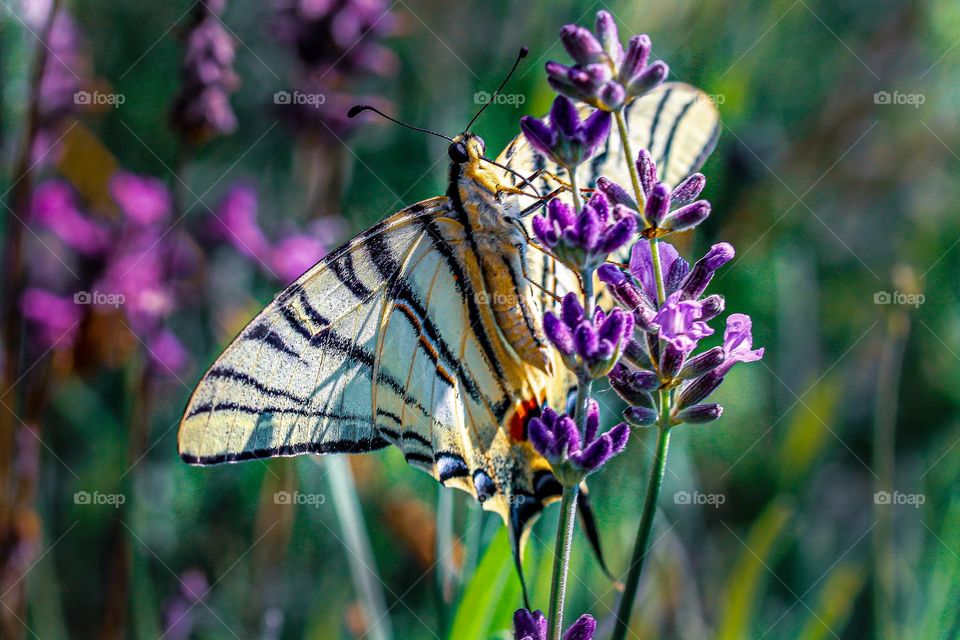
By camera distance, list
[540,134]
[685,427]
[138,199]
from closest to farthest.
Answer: [540,134], [138,199], [685,427]

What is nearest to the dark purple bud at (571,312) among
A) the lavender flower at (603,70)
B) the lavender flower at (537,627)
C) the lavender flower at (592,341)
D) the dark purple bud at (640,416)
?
the lavender flower at (592,341)

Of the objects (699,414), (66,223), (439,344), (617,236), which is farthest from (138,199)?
(699,414)

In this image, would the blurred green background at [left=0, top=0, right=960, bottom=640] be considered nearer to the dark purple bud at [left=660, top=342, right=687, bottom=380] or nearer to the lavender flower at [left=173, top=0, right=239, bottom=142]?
the lavender flower at [left=173, top=0, right=239, bottom=142]

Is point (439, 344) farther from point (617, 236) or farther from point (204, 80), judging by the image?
point (204, 80)

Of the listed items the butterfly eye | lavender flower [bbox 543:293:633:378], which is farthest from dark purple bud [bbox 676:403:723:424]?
the butterfly eye

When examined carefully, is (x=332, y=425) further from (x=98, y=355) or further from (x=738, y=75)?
(x=738, y=75)

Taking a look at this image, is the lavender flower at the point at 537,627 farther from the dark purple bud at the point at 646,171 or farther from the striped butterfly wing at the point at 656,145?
the striped butterfly wing at the point at 656,145

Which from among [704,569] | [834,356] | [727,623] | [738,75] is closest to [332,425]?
[727,623]
